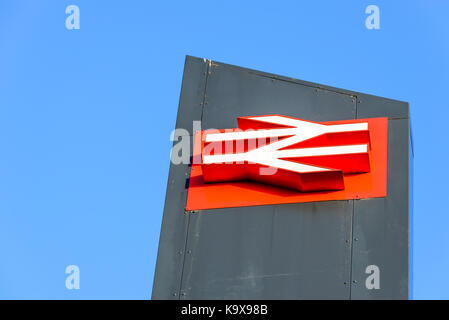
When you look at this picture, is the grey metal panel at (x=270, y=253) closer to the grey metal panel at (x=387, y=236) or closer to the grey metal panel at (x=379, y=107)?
the grey metal panel at (x=387, y=236)

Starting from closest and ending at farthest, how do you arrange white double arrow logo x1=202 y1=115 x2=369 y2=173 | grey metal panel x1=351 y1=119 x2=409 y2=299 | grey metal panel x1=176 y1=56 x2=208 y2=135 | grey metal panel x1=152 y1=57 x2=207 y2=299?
grey metal panel x1=351 y1=119 x2=409 y2=299
grey metal panel x1=152 y1=57 x2=207 y2=299
white double arrow logo x1=202 y1=115 x2=369 y2=173
grey metal panel x1=176 y1=56 x2=208 y2=135

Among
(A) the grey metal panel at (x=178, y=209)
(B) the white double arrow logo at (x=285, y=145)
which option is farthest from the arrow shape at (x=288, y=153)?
(A) the grey metal panel at (x=178, y=209)

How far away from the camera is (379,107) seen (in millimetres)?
12320

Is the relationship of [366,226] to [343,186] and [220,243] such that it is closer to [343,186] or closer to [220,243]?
[343,186]

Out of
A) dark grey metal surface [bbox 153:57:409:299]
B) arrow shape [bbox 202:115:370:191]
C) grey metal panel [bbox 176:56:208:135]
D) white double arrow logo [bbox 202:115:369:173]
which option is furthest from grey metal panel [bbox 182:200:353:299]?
grey metal panel [bbox 176:56:208:135]

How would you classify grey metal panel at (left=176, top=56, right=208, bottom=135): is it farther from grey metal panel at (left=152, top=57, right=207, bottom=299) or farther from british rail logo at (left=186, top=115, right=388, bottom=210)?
british rail logo at (left=186, top=115, right=388, bottom=210)

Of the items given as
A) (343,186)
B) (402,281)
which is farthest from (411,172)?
(402,281)

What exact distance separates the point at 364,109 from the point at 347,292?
3.07 m

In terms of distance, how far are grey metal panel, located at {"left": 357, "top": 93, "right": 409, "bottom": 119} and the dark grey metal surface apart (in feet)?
0.05

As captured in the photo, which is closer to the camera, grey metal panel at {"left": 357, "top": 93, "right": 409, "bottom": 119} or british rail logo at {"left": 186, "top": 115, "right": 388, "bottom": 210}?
british rail logo at {"left": 186, "top": 115, "right": 388, "bottom": 210}

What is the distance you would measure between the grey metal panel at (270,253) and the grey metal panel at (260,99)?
5.52ft

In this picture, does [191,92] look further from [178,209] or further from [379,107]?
[379,107]

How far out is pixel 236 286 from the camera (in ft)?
36.2

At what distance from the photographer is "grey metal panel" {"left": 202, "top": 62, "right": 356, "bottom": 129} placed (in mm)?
12555
